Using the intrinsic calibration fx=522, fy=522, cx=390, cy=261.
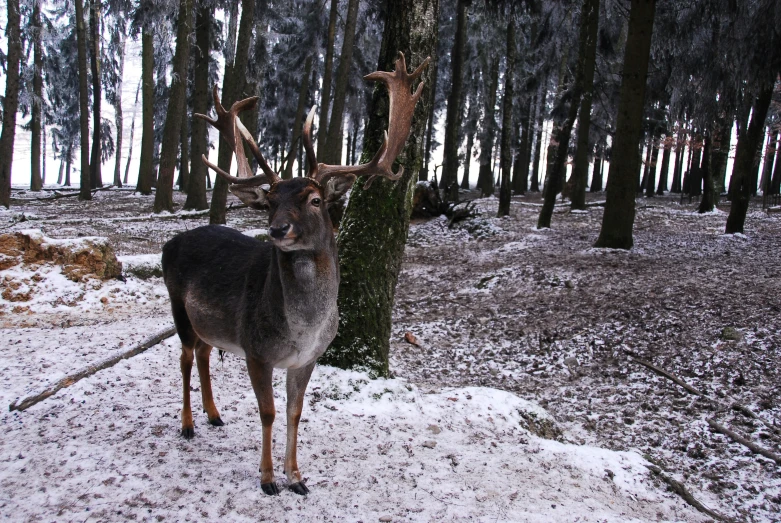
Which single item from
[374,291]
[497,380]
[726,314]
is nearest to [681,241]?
[726,314]

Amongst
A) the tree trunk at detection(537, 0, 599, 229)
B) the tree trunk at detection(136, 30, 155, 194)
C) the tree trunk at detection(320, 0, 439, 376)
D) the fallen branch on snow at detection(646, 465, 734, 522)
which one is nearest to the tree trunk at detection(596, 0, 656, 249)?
the tree trunk at detection(537, 0, 599, 229)

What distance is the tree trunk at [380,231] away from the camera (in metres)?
5.58

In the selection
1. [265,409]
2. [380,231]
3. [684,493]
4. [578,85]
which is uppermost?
[578,85]

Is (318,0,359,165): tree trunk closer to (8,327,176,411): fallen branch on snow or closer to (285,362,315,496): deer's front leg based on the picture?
(8,327,176,411): fallen branch on snow

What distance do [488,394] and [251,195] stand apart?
11.4ft

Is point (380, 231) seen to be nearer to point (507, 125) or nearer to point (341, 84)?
point (341, 84)

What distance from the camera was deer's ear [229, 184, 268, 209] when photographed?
137 inches

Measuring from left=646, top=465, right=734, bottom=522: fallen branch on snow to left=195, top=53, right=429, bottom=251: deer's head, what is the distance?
3.44 meters

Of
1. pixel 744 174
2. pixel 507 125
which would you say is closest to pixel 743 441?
pixel 744 174

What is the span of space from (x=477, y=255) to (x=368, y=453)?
9.57 meters

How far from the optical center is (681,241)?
13430mm

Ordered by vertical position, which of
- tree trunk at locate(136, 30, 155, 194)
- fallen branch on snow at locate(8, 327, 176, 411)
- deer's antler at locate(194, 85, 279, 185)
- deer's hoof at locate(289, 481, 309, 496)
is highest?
tree trunk at locate(136, 30, 155, 194)

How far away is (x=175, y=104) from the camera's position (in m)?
18.3

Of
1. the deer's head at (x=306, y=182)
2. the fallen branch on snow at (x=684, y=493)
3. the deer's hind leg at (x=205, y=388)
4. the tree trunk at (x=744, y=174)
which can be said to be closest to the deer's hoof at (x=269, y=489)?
the deer's hind leg at (x=205, y=388)
